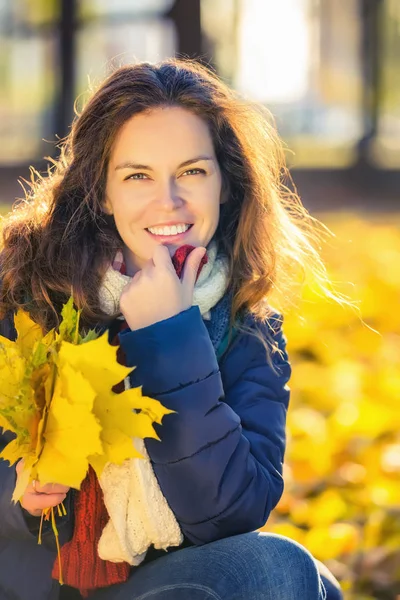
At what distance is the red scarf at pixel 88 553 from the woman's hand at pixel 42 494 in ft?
0.60

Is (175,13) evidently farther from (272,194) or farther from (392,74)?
(272,194)

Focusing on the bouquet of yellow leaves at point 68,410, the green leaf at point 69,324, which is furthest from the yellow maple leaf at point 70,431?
the green leaf at point 69,324

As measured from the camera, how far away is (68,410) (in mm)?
1573

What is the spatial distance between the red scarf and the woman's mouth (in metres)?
0.47

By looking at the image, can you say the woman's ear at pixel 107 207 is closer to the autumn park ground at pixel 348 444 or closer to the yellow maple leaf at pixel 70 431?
the autumn park ground at pixel 348 444

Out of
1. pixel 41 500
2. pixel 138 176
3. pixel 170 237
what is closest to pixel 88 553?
pixel 41 500

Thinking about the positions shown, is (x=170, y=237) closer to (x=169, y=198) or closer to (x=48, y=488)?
(x=169, y=198)

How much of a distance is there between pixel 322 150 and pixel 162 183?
6.87m

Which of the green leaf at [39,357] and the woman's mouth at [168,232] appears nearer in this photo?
the green leaf at [39,357]

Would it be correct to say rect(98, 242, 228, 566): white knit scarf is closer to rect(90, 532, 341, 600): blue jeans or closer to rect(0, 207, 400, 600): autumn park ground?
rect(90, 532, 341, 600): blue jeans

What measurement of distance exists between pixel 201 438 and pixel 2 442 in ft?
1.43

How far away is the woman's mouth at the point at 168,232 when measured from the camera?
2.10 m

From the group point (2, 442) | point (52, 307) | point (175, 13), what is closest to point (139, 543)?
point (2, 442)

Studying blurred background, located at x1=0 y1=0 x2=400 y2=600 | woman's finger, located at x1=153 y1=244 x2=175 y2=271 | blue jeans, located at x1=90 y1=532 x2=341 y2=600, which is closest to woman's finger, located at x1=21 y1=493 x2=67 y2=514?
blue jeans, located at x1=90 y1=532 x2=341 y2=600
